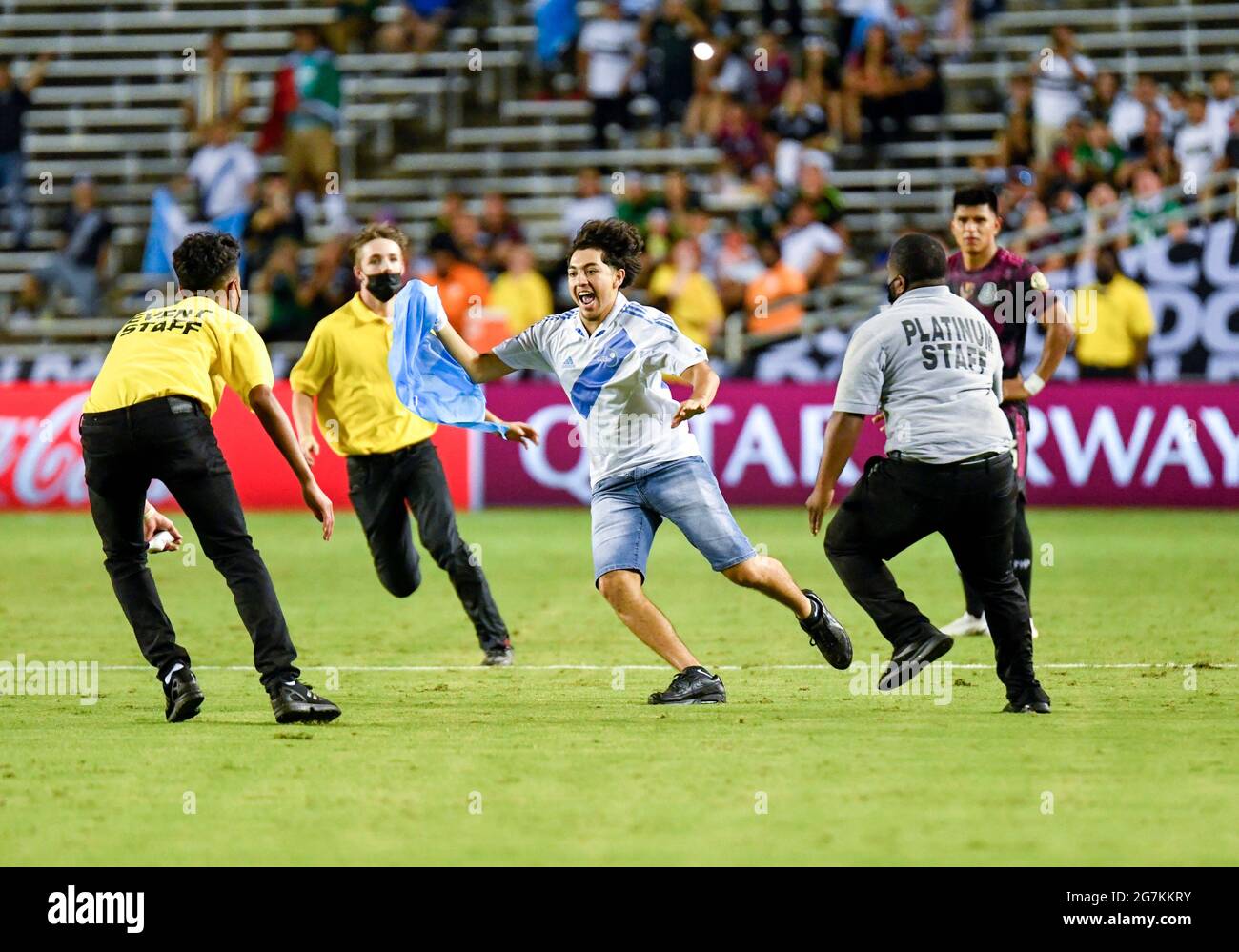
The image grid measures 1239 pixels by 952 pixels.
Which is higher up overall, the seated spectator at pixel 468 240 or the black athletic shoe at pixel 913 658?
the seated spectator at pixel 468 240

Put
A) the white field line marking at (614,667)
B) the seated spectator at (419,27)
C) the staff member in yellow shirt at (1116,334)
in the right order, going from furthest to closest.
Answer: the seated spectator at (419,27) < the staff member in yellow shirt at (1116,334) < the white field line marking at (614,667)

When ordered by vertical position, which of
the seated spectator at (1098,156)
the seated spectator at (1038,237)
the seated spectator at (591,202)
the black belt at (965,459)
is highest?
the seated spectator at (1098,156)

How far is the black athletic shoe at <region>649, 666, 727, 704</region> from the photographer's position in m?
8.98

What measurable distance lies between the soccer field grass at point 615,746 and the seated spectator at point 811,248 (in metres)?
9.15

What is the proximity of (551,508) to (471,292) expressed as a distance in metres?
3.03

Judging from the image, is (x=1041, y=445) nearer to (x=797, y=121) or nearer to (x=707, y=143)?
(x=797, y=121)

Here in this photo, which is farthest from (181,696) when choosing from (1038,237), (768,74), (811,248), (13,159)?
(13,159)

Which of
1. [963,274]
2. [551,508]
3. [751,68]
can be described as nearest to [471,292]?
[551,508]

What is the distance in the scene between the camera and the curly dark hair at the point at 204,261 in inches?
335

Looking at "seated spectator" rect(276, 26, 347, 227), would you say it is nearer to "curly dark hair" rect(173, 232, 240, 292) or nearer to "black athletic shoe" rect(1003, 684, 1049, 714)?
"curly dark hair" rect(173, 232, 240, 292)

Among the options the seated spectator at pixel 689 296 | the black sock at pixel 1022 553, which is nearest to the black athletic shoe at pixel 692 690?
the black sock at pixel 1022 553

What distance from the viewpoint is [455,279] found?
2234cm

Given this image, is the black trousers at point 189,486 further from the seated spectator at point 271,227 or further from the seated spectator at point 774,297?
the seated spectator at point 271,227

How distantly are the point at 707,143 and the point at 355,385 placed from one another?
1549 centimetres
